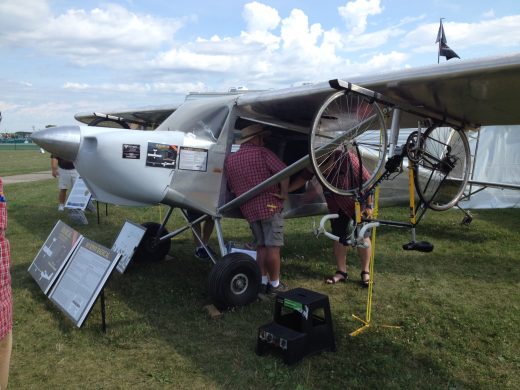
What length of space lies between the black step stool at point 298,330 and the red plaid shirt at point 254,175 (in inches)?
50.2

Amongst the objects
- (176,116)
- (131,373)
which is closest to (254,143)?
(176,116)

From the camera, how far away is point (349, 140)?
4074 millimetres

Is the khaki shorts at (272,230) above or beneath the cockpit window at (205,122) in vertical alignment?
beneath

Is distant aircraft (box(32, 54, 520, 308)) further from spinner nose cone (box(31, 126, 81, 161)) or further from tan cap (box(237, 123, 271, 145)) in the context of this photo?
tan cap (box(237, 123, 271, 145))

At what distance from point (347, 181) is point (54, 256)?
11.3 ft

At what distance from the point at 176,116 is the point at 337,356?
3.29 m

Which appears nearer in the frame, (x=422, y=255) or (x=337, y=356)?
(x=337, y=356)

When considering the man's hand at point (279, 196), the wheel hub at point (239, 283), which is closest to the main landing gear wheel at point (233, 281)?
the wheel hub at point (239, 283)

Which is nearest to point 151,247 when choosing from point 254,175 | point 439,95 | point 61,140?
point 254,175

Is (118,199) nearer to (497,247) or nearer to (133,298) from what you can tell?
(133,298)

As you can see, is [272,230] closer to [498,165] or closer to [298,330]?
[298,330]

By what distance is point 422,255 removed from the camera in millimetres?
6844

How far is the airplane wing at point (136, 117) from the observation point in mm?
7415

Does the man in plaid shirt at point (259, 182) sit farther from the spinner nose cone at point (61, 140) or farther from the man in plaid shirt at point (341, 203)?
the spinner nose cone at point (61, 140)
